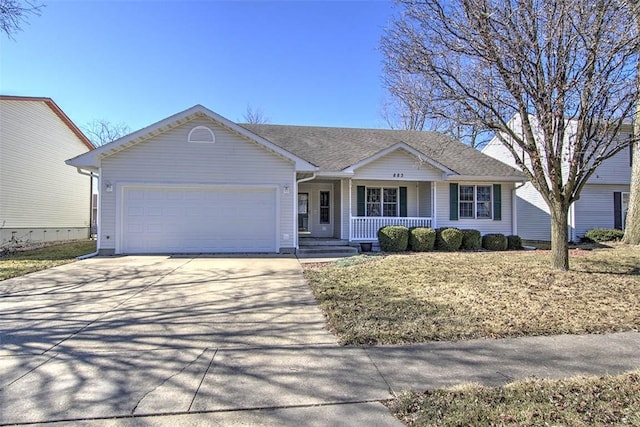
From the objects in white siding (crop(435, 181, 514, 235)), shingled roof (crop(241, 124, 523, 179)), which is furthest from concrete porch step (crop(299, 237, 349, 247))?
white siding (crop(435, 181, 514, 235))

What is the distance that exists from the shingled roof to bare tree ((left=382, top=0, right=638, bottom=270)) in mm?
5842

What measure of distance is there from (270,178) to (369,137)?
728cm

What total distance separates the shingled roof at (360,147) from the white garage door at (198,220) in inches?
126

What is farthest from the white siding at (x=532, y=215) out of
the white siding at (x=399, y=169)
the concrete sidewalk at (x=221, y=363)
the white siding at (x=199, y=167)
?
the concrete sidewalk at (x=221, y=363)

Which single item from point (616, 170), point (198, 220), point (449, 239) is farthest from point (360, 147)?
point (616, 170)

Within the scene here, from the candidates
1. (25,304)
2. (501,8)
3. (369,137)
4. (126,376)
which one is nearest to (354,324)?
(126,376)

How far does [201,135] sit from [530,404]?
1143 centimetres

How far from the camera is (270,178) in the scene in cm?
1225

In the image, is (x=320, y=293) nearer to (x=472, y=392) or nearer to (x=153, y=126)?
(x=472, y=392)

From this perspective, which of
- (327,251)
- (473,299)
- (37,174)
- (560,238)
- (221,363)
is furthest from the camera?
(37,174)

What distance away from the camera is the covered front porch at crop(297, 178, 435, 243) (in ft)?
46.4

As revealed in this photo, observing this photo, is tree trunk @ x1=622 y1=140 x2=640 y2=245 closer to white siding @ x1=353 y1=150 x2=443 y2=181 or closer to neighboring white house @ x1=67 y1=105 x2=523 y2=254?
neighboring white house @ x1=67 y1=105 x2=523 y2=254

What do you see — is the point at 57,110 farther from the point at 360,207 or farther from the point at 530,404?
the point at 530,404

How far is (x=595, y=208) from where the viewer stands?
1738 centimetres
